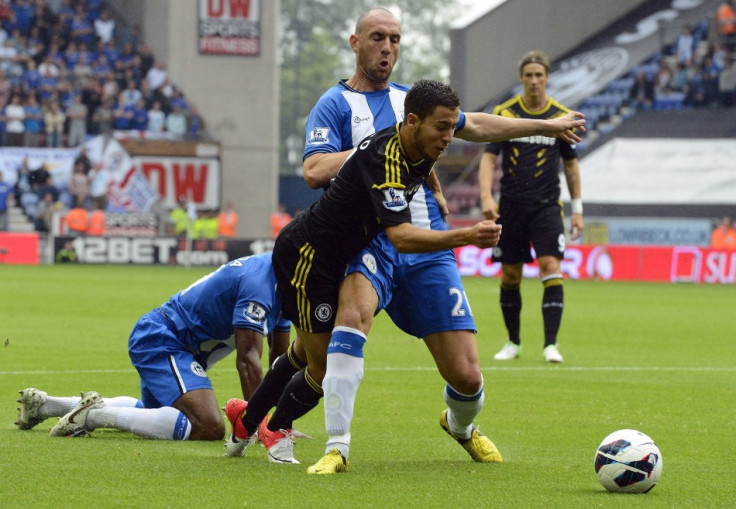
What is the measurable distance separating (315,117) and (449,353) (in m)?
1.33

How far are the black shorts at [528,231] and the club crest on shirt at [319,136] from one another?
4.84 meters

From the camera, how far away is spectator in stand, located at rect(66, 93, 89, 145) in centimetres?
3434

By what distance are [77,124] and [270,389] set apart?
29854 millimetres

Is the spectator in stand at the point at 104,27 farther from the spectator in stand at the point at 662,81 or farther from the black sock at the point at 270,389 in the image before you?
the black sock at the point at 270,389

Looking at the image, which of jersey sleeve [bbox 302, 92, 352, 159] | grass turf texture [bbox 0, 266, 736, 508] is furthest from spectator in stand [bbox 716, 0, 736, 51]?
jersey sleeve [bbox 302, 92, 352, 159]

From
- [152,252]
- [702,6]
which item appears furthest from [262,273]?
[702,6]

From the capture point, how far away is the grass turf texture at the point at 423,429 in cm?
482

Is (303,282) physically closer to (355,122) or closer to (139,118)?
(355,122)

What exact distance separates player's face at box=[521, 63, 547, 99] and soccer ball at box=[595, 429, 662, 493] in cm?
568

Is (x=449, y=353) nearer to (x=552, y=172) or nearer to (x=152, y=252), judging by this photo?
(x=552, y=172)

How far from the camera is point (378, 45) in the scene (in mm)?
6043

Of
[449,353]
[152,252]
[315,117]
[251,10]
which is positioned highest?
[251,10]

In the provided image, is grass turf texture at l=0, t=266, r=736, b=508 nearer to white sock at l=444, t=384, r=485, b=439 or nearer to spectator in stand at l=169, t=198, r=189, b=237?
white sock at l=444, t=384, r=485, b=439

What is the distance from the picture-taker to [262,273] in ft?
21.4
